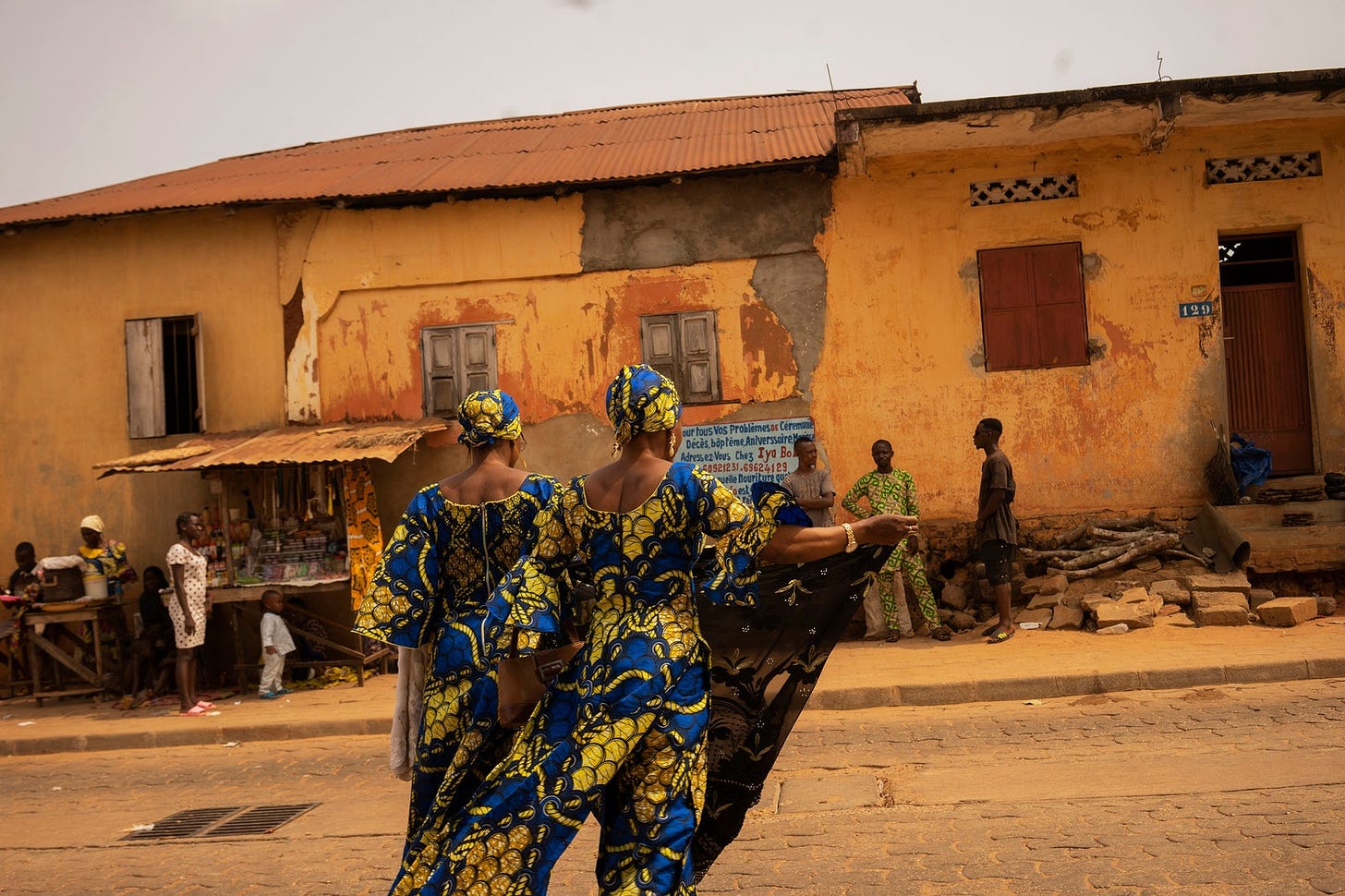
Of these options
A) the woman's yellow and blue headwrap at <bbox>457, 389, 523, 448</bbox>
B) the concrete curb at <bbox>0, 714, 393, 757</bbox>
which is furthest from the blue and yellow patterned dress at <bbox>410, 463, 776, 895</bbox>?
the concrete curb at <bbox>0, 714, 393, 757</bbox>

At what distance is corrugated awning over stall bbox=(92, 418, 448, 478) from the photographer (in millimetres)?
12586

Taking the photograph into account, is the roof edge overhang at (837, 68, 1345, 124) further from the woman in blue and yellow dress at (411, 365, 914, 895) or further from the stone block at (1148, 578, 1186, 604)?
the woman in blue and yellow dress at (411, 365, 914, 895)

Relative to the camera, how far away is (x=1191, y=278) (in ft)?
43.1

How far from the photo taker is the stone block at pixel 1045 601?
39.3 ft

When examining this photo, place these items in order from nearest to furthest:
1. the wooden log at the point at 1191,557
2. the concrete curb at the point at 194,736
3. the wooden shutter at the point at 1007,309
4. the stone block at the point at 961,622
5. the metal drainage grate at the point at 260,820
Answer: the metal drainage grate at the point at 260,820, the concrete curb at the point at 194,736, the wooden log at the point at 1191,557, the stone block at the point at 961,622, the wooden shutter at the point at 1007,309

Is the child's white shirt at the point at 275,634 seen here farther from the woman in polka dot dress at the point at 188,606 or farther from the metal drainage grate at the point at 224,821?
the metal drainage grate at the point at 224,821

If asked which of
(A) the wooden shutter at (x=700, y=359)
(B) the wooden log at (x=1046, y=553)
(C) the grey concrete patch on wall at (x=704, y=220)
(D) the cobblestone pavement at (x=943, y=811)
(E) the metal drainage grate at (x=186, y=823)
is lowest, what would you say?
(E) the metal drainage grate at (x=186, y=823)

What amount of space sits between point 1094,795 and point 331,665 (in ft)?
Result: 30.5

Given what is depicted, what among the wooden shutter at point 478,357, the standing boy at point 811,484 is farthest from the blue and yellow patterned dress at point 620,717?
the wooden shutter at point 478,357

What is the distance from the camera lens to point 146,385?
579 inches

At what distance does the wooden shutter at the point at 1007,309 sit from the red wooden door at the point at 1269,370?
2194mm

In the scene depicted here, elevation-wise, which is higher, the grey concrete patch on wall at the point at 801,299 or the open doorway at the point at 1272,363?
the grey concrete patch on wall at the point at 801,299

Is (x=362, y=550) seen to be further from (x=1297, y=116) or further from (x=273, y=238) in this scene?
(x=1297, y=116)

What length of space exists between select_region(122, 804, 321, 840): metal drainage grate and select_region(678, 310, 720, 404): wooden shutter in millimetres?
7284
